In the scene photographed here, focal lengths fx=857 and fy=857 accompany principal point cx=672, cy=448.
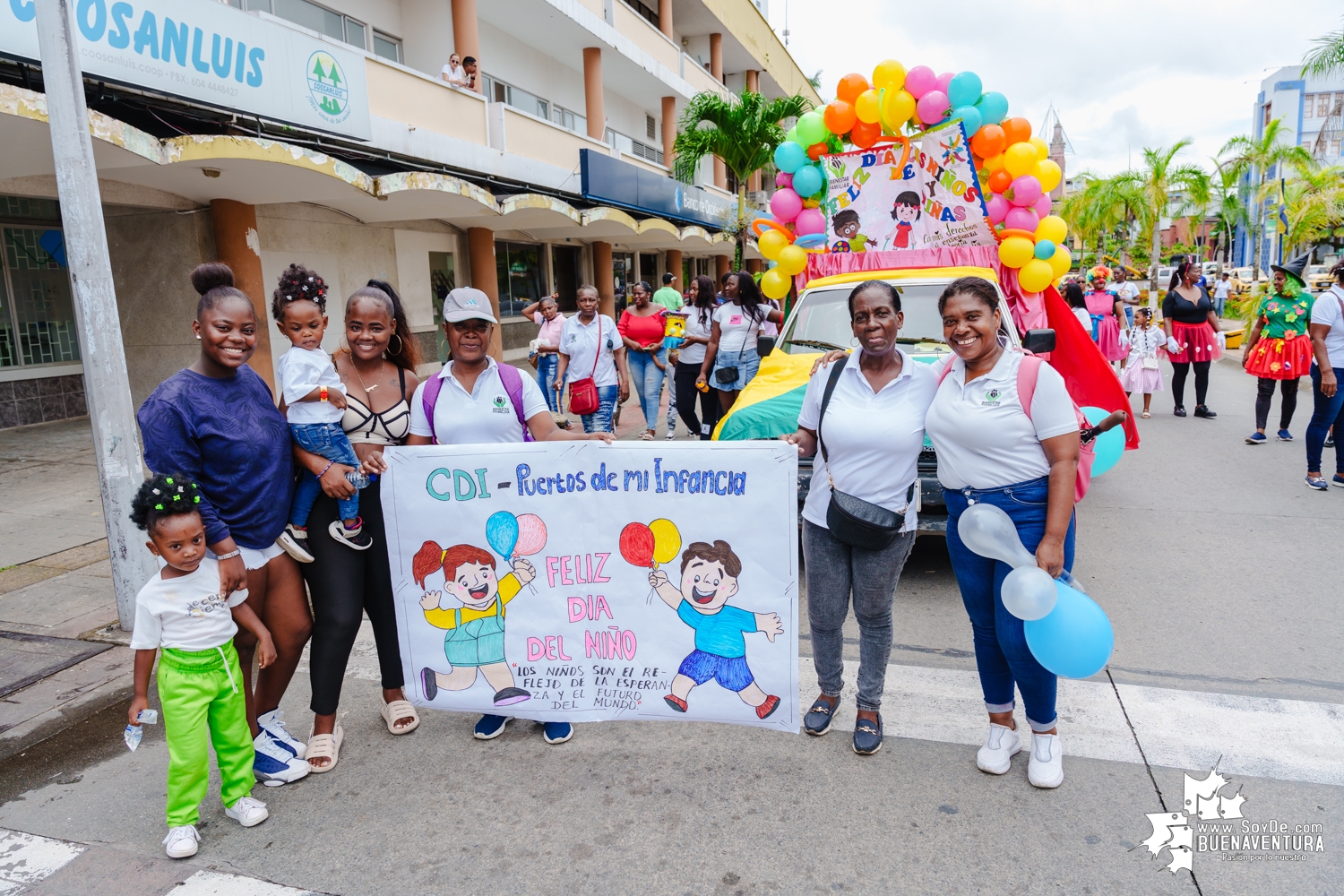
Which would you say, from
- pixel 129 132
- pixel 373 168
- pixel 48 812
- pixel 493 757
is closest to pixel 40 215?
pixel 373 168

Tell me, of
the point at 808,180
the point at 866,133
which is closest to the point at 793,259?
the point at 808,180

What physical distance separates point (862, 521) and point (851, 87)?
560cm

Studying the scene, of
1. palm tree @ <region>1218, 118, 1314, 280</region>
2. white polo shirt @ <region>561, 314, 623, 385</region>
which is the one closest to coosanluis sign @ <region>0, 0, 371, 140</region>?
white polo shirt @ <region>561, 314, 623, 385</region>

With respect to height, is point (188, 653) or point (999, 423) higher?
point (999, 423)

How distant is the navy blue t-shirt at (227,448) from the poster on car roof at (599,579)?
44 centimetres

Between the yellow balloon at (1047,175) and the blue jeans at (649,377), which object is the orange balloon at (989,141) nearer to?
the yellow balloon at (1047,175)

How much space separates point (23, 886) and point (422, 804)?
1246 mm

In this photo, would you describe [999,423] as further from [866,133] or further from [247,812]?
[866,133]

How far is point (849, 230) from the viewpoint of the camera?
7723 millimetres

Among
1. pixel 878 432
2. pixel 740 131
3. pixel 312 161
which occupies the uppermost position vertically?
pixel 740 131

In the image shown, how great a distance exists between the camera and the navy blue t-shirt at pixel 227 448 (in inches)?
113

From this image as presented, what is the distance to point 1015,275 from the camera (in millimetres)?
7277

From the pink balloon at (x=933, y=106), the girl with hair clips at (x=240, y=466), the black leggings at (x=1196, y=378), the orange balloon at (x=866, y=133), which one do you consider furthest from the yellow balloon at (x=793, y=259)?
the black leggings at (x=1196, y=378)

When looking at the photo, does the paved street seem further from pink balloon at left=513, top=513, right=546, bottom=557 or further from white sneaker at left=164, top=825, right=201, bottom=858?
pink balloon at left=513, top=513, right=546, bottom=557
